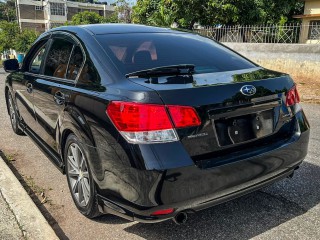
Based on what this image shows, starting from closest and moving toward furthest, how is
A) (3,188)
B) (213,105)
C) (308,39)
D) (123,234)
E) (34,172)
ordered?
(213,105), (123,234), (3,188), (34,172), (308,39)

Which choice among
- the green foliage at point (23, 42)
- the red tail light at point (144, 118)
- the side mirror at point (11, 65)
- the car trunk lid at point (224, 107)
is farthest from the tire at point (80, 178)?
the green foliage at point (23, 42)

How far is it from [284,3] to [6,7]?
253 ft

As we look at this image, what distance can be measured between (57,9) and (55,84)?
229 ft

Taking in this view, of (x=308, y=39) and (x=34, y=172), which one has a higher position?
(x=308, y=39)

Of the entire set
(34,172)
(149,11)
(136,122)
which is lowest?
(34,172)

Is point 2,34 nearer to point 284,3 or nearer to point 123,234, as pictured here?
point 284,3

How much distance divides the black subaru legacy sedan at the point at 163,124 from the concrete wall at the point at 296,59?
7.41 meters

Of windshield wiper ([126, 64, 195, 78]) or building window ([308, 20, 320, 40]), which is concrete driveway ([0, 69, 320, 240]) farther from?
building window ([308, 20, 320, 40])

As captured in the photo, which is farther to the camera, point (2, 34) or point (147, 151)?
point (2, 34)

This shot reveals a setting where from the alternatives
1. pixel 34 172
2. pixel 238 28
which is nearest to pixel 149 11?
pixel 238 28

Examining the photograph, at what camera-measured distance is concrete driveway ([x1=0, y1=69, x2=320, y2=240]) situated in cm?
273

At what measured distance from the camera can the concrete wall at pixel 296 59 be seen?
11.0 m

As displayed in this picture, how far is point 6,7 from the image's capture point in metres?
79.8

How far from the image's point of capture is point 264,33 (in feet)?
45.2
